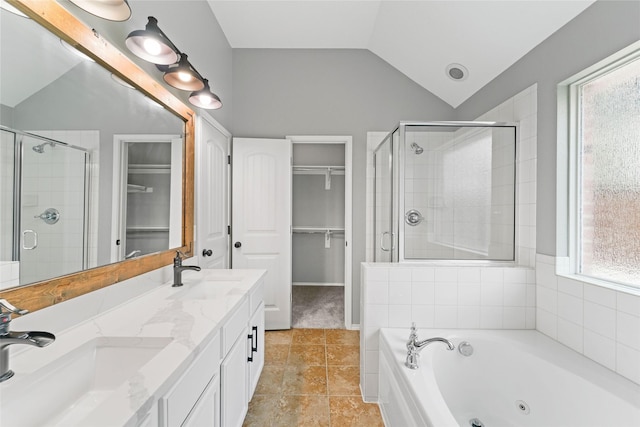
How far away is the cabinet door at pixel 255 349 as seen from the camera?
164 centimetres

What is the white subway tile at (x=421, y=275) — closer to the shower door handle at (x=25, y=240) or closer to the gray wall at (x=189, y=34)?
the shower door handle at (x=25, y=240)

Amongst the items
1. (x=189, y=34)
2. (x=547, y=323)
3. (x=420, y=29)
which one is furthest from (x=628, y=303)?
(x=189, y=34)

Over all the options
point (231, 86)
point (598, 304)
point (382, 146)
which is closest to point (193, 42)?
point (231, 86)

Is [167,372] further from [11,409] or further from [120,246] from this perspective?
[120,246]

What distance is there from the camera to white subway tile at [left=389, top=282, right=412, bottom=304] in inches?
71.2

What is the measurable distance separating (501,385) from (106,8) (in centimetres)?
258

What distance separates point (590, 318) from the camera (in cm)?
145

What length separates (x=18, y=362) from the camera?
2.45 ft

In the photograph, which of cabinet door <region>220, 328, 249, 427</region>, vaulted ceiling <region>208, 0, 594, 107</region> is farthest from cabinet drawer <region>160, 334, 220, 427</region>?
vaulted ceiling <region>208, 0, 594, 107</region>

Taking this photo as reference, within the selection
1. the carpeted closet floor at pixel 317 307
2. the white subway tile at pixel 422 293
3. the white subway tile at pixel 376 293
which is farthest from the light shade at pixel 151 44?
the carpeted closet floor at pixel 317 307

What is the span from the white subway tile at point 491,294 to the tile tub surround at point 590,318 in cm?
23

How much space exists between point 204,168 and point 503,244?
2.37m

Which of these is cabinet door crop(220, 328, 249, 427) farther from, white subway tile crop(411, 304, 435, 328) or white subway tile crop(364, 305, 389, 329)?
white subway tile crop(411, 304, 435, 328)

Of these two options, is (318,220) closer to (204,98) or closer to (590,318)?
(204,98)
